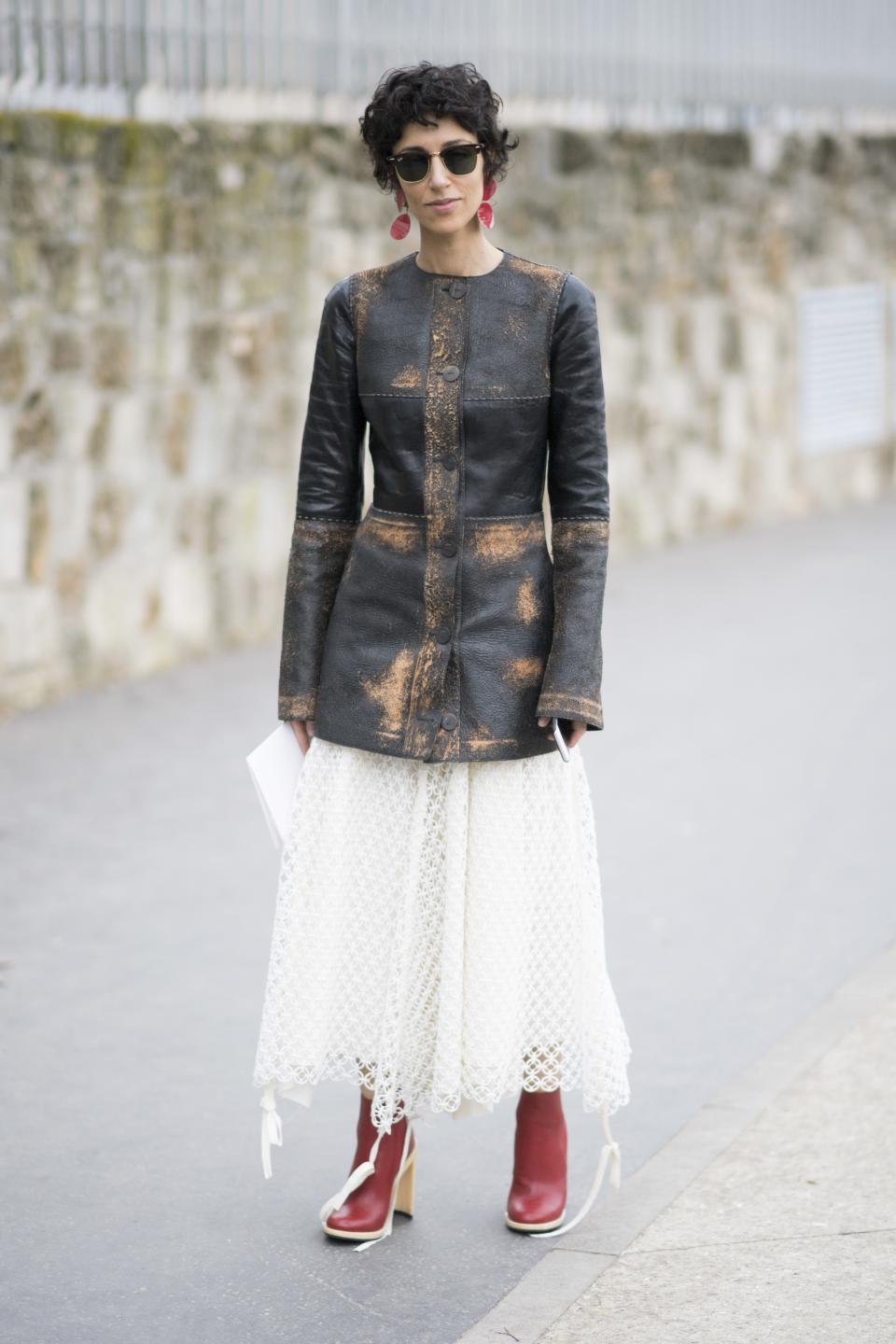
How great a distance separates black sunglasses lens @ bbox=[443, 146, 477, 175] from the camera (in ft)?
11.4

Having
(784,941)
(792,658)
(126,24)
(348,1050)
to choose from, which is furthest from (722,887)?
(126,24)

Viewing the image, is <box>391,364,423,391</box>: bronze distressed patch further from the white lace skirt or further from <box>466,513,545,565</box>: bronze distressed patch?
the white lace skirt

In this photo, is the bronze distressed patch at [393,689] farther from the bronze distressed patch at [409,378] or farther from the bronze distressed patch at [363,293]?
the bronze distressed patch at [363,293]

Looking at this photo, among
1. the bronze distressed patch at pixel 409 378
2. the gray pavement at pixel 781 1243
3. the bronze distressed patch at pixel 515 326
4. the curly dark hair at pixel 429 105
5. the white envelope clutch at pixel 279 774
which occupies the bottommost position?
the gray pavement at pixel 781 1243

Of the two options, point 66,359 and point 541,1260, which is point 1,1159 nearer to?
point 541,1260

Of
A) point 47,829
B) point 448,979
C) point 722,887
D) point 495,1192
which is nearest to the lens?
point 448,979

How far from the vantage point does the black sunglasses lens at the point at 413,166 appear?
3480mm

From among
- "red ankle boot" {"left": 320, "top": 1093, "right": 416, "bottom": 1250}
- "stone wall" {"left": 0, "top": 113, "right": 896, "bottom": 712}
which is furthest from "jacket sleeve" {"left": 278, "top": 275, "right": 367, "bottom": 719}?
"stone wall" {"left": 0, "top": 113, "right": 896, "bottom": 712}

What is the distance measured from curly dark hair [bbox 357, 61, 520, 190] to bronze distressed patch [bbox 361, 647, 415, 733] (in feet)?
2.76

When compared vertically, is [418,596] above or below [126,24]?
below

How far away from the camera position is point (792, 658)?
29.3 feet

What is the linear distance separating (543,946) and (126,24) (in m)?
5.89

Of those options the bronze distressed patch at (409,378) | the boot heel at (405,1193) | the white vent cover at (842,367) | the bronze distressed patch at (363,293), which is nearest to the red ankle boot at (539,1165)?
the boot heel at (405,1193)

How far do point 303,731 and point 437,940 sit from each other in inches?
17.7
